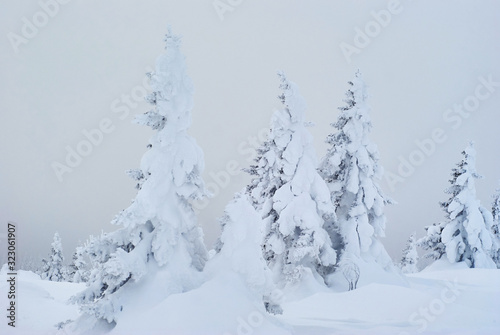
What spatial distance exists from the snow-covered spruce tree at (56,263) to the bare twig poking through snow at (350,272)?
45397mm

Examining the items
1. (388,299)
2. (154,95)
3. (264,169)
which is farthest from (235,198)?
(264,169)

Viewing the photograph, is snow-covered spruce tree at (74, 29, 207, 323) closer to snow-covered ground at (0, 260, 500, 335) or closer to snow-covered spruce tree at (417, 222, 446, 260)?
snow-covered ground at (0, 260, 500, 335)

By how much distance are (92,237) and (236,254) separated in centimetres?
481

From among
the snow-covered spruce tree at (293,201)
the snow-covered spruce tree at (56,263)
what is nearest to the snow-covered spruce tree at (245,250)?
the snow-covered spruce tree at (293,201)

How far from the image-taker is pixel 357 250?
2855cm

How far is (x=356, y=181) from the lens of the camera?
29578 mm

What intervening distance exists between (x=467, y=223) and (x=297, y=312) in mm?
23028

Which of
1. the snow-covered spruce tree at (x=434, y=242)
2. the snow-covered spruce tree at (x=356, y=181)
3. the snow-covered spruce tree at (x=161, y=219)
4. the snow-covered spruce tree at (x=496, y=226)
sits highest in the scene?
the snow-covered spruce tree at (x=161, y=219)

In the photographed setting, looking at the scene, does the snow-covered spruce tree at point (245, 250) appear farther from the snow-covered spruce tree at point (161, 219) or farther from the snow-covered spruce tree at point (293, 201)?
the snow-covered spruce tree at point (293, 201)

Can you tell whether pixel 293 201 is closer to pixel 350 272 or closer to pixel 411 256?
pixel 350 272

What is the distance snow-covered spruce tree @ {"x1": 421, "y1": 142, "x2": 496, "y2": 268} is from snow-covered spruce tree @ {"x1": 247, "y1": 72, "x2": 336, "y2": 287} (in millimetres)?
15359

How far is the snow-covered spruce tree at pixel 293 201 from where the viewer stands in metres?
26.5

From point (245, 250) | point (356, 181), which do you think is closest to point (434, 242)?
point (356, 181)

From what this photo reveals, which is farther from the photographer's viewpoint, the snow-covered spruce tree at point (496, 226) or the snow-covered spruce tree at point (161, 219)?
the snow-covered spruce tree at point (496, 226)
